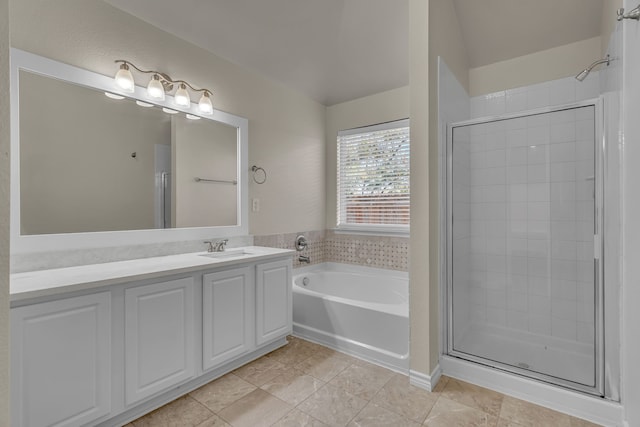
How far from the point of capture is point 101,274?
1.53m

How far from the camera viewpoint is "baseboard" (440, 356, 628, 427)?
1570 millimetres

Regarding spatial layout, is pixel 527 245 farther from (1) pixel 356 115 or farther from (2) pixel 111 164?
(2) pixel 111 164

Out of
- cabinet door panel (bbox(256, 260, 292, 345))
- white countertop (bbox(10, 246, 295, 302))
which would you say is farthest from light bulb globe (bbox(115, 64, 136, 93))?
cabinet door panel (bbox(256, 260, 292, 345))

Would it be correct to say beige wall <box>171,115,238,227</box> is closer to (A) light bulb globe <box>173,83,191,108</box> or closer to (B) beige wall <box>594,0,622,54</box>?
(A) light bulb globe <box>173,83,191,108</box>

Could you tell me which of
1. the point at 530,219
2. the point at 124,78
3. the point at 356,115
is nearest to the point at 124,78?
the point at 124,78

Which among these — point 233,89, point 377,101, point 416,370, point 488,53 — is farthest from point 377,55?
point 416,370

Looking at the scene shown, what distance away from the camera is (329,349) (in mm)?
2438

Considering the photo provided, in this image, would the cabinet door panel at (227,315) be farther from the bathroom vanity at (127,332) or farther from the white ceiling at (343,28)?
the white ceiling at (343,28)

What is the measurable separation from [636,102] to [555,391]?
153 cm

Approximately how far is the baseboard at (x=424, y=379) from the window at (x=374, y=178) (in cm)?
149

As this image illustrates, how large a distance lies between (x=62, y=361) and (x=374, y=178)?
291cm

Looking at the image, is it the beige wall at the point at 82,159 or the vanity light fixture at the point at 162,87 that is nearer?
the beige wall at the point at 82,159

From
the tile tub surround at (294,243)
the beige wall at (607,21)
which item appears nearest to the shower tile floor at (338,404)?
the tile tub surround at (294,243)

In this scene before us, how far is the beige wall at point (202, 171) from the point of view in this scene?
2354 mm
